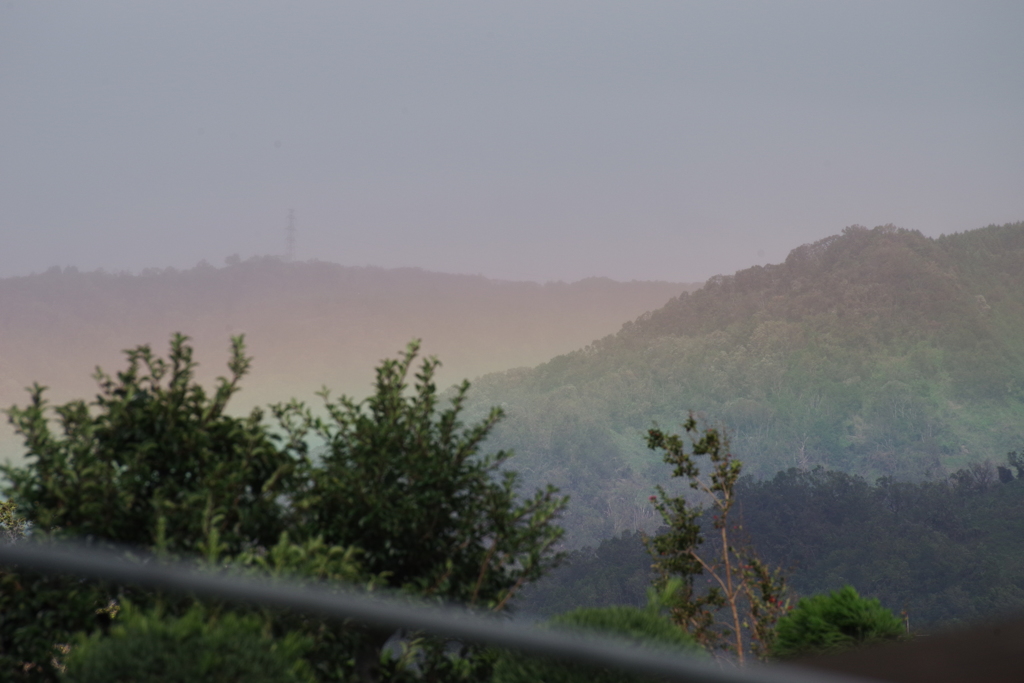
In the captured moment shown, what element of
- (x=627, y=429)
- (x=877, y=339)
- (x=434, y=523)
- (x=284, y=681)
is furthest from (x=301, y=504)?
(x=877, y=339)

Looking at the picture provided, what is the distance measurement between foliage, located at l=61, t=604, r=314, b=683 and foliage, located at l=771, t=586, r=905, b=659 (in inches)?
140

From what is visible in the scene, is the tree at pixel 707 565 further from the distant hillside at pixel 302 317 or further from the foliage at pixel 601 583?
the distant hillside at pixel 302 317

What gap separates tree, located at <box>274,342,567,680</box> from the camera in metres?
4.94

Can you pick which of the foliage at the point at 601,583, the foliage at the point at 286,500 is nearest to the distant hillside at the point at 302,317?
the foliage at the point at 601,583

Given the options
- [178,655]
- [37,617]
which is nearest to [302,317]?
[37,617]

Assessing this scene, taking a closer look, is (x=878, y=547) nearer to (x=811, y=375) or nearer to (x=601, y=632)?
(x=811, y=375)

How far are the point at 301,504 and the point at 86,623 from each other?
1.09 metres

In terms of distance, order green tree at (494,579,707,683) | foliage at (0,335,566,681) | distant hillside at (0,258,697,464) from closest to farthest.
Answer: green tree at (494,579,707,683), foliage at (0,335,566,681), distant hillside at (0,258,697,464)

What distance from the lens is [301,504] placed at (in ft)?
15.3

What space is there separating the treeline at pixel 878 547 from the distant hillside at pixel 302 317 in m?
15.4

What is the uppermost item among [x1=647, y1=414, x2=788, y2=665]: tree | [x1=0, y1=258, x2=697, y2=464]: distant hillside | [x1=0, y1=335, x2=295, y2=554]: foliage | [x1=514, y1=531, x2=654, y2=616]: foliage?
[x1=0, y1=258, x2=697, y2=464]: distant hillside

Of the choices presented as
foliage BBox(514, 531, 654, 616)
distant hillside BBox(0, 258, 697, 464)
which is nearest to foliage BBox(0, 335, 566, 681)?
foliage BBox(514, 531, 654, 616)

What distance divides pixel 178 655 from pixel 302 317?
7267 cm

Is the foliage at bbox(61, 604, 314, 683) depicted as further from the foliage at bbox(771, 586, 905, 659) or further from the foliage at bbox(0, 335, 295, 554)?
the foliage at bbox(771, 586, 905, 659)
